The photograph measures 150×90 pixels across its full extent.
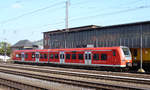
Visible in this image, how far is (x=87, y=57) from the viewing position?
932 inches

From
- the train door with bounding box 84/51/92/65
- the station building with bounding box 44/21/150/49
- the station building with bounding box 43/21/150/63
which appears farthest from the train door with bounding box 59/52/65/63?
the train door with bounding box 84/51/92/65

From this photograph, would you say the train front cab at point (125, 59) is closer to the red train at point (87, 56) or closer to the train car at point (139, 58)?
the red train at point (87, 56)

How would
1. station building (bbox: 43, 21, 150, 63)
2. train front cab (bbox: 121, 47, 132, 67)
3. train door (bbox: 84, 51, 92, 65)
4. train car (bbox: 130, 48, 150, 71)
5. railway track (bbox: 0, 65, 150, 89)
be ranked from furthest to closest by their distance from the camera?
1. station building (bbox: 43, 21, 150, 63)
2. train car (bbox: 130, 48, 150, 71)
3. train door (bbox: 84, 51, 92, 65)
4. train front cab (bbox: 121, 47, 132, 67)
5. railway track (bbox: 0, 65, 150, 89)

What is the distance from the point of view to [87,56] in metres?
23.7

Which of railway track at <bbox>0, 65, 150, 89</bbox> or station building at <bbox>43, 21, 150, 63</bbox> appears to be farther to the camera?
station building at <bbox>43, 21, 150, 63</bbox>

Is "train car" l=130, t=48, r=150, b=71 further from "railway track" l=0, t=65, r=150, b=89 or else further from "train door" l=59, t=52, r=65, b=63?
"train door" l=59, t=52, r=65, b=63

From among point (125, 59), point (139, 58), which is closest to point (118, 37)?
point (139, 58)

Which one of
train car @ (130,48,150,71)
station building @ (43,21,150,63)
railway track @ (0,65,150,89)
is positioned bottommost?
railway track @ (0,65,150,89)

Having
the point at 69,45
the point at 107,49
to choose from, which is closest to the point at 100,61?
the point at 107,49

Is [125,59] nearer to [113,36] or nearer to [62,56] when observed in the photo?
[62,56]

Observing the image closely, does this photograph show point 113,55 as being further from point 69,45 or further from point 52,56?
point 69,45

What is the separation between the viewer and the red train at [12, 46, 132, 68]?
20.7 m

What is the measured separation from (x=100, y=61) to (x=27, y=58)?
1681 cm

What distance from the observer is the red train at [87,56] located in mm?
20739
